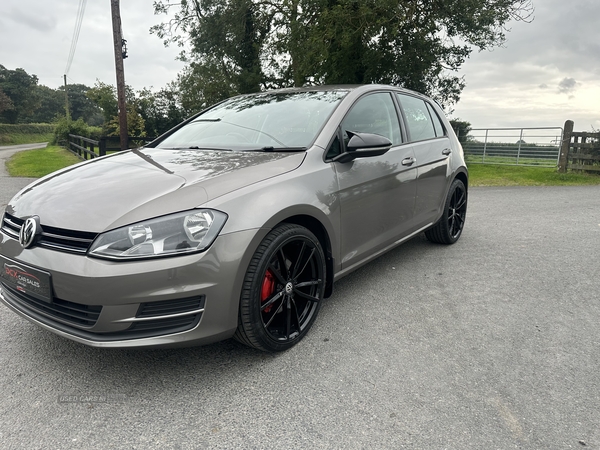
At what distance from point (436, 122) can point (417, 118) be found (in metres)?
0.52

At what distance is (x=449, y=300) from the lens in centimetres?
338

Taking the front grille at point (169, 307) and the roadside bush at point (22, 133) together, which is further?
the roadside bush at point (22, 133)

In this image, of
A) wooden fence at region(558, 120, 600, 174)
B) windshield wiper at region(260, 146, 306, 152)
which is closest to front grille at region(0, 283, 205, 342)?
windshield wiper at region(260, 146, 306, 152)

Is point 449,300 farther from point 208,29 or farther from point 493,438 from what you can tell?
point 208,29

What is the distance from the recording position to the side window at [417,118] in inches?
156

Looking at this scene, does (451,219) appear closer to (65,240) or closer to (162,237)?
(162,237)

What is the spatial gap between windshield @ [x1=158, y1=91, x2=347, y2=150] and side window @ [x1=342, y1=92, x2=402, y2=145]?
0.16m

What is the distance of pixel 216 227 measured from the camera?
2086 mm

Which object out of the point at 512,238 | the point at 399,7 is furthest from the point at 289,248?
the point at 399,7

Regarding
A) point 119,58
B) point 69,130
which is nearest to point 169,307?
point 119,58

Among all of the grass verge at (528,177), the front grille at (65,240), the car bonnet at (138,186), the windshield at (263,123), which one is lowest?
the grass verge at (528,177)

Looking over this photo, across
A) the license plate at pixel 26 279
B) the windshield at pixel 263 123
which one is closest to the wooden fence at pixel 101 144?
the windshield at pixel 263 123

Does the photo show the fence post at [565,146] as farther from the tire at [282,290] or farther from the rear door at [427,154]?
the tire at [282,290]

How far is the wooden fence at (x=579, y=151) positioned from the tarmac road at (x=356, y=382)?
10615 millimetres
